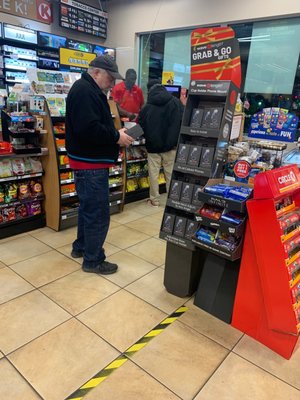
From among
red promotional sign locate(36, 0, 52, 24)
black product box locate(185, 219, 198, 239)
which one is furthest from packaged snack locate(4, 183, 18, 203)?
red promotional sign locate(36, 0, 52, 24)

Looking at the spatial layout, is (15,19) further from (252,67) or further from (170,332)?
(170,332)

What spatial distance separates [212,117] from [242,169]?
45 cm

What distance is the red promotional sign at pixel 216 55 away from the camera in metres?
2.16

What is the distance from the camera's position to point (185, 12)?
603cm

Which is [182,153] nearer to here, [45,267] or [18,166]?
[45,267]

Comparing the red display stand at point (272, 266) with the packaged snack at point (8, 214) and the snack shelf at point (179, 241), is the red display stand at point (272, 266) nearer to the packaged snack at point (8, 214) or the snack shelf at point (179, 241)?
the snack shelf at point (179, 241)

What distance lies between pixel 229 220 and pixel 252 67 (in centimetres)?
442

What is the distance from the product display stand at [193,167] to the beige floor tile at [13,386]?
134 cm

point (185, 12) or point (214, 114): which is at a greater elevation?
point (185, 12)

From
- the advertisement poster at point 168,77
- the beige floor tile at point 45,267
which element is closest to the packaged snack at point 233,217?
the beige floor tile at point 45,267

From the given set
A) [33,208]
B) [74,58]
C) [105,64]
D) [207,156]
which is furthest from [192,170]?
[74,58]

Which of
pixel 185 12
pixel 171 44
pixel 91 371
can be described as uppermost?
pixel 185 12

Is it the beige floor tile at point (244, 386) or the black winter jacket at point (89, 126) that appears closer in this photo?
the beige floor tile at point (244, 386)

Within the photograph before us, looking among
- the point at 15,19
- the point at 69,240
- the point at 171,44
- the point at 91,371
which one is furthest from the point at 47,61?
the point at 91,371
